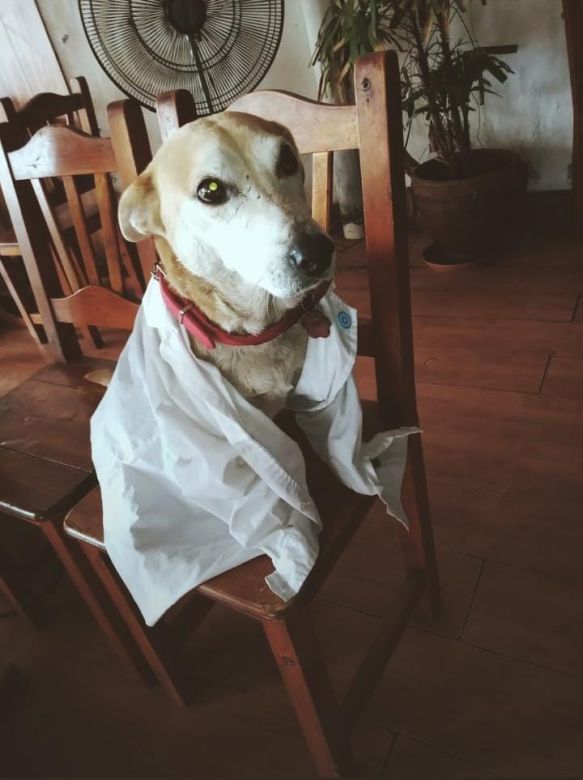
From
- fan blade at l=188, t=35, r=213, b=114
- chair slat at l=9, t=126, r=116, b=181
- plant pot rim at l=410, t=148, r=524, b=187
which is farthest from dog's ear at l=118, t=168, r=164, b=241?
plant pot rim at l=410, t=148, r=524, b=187

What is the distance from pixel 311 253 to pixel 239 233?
0.10 metres

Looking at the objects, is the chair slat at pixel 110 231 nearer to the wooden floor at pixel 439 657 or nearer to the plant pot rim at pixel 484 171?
the wooden floor at pixel 439 657

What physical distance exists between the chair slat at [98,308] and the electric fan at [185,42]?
1.04 metres

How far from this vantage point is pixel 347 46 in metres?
2.04

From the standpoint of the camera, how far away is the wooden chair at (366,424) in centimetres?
70

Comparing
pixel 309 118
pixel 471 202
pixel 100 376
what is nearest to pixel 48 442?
pixel 100 376

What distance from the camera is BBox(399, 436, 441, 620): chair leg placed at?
966mm

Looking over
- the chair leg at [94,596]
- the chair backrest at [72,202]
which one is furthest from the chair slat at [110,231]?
the chair leg at [94,596]

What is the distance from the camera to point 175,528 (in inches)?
30.3

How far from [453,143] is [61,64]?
1956mm

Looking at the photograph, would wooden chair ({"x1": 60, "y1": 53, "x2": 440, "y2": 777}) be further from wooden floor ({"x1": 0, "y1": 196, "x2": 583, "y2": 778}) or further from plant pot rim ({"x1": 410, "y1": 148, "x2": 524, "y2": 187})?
plant pot rim ({"x1": 410, "y1": 148, "x2": 524, "y2": 187})

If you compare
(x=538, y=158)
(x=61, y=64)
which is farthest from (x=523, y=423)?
(x=61, y=64)

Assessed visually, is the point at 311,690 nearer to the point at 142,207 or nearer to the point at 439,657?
the point at 439,657

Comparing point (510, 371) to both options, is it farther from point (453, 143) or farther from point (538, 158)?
point (538, 158)
